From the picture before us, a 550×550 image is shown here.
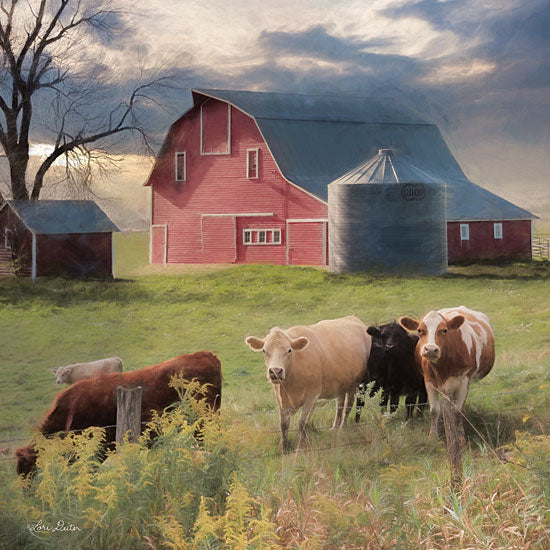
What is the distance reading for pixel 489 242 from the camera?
6.67 metres

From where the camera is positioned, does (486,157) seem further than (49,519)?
Yes

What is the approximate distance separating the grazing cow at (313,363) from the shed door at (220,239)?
101cm

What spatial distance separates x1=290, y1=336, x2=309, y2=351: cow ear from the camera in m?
4.61

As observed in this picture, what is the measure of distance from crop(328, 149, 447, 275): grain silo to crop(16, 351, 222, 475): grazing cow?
1.74m

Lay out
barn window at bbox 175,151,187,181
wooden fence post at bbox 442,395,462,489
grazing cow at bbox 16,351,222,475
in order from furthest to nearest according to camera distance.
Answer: barn window at bbox 175,151,187,181 < grazing cow at bbox 16,351,222,475 < wooden fence post at bbox 442,395,462,489

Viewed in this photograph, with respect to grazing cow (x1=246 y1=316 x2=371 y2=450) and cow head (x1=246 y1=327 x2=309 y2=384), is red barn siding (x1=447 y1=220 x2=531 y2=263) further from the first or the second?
cow head (x1=246 y1=327 x2=309 y2=384)

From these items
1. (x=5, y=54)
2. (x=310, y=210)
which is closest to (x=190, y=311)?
(x=310, y=210)

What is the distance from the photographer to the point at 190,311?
5.83 m

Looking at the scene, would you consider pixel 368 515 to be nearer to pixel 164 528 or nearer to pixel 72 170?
pixel 164 528

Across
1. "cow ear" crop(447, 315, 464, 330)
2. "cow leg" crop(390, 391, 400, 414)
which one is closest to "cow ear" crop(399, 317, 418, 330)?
"cow ear" crop(447, 315, 464, 330)

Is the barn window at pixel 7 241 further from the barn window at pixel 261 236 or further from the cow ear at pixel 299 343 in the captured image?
the cow ear at pixel 299 343

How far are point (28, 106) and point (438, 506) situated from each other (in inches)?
149

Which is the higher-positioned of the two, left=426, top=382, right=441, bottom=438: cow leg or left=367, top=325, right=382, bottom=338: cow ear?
left=367, top=325, right=382, bottom=338: cow ear

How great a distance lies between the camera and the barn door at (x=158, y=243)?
19.3ft
